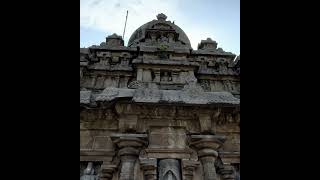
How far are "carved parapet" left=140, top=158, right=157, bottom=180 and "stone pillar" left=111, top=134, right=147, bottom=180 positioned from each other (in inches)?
10.4

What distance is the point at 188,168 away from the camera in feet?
22.0

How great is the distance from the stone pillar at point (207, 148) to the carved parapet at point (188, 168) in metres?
0.29

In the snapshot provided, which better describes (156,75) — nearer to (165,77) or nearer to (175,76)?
(165,77)

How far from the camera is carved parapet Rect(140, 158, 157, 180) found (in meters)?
6.57

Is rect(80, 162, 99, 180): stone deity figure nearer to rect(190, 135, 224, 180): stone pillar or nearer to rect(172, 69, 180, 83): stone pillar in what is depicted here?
rect(190, 135, 224, 180): stone pillar

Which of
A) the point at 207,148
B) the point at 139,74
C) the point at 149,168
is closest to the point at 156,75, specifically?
the point at 139,74

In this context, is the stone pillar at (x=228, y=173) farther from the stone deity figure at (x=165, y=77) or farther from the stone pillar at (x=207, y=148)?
the stone deity figure at (x=165, y=77)

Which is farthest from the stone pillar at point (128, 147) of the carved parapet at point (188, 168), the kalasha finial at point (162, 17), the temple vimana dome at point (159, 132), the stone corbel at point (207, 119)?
the kalasha finial at point (162, 17)

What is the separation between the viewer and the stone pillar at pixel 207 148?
6914 millimetres

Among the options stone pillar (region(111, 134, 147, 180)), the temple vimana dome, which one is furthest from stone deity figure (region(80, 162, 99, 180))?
stone pillar (region(111, 134, 147, 180))
